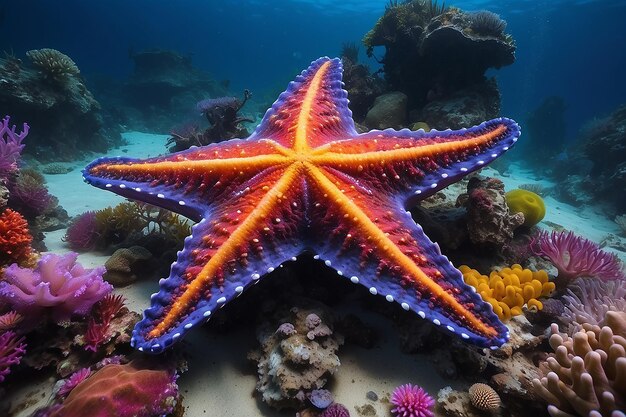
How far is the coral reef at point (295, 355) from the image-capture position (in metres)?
3.18

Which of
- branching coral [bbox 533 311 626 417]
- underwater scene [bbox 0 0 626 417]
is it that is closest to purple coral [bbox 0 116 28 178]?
underwater scene [bbox 0 0 626 417]

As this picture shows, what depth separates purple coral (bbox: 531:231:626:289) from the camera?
4.56 m

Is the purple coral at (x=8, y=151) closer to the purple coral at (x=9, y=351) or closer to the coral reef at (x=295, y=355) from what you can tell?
the purple coral at (x=9, y=351)

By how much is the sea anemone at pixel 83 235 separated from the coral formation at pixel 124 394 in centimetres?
355

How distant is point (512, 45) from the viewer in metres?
10.3

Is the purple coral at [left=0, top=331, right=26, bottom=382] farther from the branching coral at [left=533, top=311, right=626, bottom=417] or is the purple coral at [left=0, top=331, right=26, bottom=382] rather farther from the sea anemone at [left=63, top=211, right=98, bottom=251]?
the branching coral at [left=533, top=311, right=626, bottom=417]

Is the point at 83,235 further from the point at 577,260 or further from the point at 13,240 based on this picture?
the point at 577,260

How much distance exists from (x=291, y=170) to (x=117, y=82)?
1479 inches

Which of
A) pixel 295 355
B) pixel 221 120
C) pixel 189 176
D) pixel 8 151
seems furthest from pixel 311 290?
pixel 221 120

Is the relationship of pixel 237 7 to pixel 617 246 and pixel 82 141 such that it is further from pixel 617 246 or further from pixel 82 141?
pixel 617 246

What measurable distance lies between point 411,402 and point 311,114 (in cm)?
364

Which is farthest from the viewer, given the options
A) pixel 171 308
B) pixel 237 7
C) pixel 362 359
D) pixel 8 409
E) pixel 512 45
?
pixel 237 7

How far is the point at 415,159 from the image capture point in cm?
398

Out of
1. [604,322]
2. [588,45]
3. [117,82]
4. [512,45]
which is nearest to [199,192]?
[604,322]
